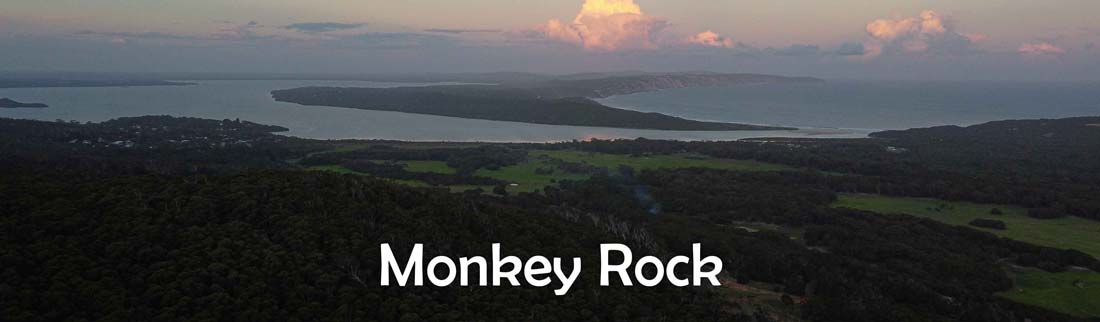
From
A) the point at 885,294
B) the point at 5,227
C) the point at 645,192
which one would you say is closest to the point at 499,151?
the point at 645,192

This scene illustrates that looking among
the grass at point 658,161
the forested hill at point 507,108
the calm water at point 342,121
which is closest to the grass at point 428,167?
the grass at point 658,161

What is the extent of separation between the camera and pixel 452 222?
29656 mm

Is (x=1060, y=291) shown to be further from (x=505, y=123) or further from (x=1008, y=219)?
(x=505, y=123)

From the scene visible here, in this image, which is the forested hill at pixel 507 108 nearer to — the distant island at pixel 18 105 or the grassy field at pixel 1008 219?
the distant island at pixel 18 105

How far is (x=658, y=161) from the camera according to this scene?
72000 millimetres

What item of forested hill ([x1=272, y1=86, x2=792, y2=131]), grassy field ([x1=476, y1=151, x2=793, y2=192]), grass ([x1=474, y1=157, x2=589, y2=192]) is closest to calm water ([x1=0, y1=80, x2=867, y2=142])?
forested hill ([x1=272, y1=86, x2=792, y2=131])

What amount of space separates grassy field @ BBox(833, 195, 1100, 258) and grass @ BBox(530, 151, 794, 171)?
1441 centimetres

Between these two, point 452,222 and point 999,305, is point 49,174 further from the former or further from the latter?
point 999,305

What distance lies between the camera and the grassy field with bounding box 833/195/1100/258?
40094mm

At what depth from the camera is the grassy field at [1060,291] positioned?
29.3 m

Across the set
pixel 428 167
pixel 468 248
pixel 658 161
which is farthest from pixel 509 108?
pixel 468 248

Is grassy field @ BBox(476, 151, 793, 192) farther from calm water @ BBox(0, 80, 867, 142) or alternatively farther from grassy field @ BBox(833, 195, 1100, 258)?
calm water @ BBox(0, 80, 867, 142)

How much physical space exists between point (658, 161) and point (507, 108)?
8581 centimetres

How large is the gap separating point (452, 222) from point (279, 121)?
102807mm
